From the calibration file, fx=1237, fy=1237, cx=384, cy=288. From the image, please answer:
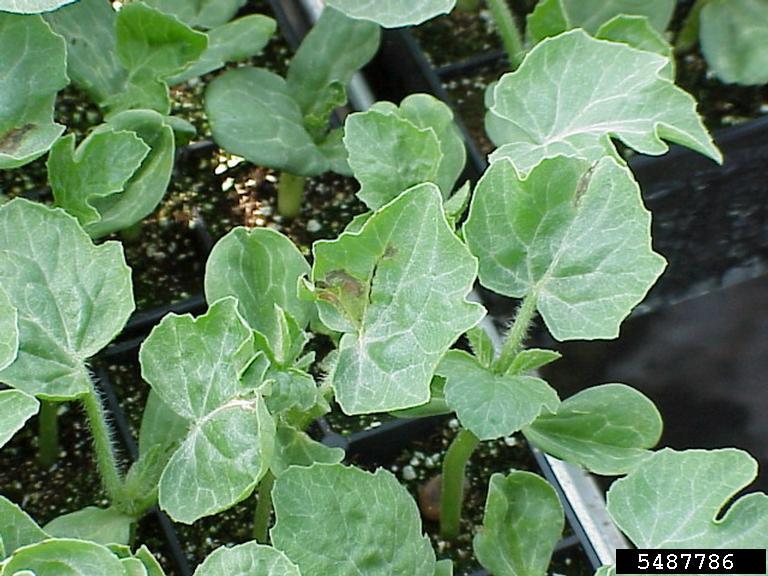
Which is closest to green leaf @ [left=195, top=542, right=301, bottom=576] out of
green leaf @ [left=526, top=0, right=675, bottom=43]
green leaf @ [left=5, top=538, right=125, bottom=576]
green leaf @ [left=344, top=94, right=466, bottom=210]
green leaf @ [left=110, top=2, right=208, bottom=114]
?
green leaf @ [left=5, top=538, right=125, bottom=576]

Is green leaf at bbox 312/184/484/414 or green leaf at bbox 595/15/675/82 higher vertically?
green leaf at bbox 312/184/484/414

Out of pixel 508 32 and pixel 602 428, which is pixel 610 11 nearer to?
pixel 508 32

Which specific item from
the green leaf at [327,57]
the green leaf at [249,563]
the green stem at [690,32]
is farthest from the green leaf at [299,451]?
the green stem at [690,32]

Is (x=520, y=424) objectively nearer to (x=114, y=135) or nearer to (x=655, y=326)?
(x=114, y=135)

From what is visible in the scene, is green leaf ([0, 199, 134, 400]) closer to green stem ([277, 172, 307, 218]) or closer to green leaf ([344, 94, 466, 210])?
green leaf ([344, 94, 466, 210])

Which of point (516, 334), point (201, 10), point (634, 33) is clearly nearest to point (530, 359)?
point (516, 334)
